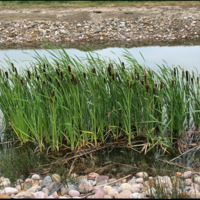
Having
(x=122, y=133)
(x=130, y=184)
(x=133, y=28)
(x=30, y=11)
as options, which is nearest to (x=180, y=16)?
(x=133, y=28)

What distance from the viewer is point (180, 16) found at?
10.9m

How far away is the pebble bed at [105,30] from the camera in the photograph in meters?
9.84

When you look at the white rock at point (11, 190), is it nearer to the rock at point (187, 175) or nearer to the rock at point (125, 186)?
the rock at point (125, 186)

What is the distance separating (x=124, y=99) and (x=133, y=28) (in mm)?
7164

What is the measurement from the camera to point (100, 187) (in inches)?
111

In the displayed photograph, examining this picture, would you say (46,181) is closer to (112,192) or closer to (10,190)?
(10,190)

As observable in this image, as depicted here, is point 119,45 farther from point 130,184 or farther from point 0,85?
point 130,184

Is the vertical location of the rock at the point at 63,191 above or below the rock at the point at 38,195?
below

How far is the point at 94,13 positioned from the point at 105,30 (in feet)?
6.05

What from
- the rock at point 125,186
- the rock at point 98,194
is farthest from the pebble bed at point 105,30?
the rock at point 98,194

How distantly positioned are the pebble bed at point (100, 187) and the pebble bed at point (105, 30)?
729 cm

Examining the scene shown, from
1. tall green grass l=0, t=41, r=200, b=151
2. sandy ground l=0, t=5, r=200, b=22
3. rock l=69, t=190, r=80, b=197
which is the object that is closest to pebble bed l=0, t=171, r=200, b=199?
rock l=69, t=190, r=80, b=197

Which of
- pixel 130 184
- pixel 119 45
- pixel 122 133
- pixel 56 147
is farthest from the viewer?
pixel 119 45

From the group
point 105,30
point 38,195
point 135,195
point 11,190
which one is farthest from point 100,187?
point 105,30
